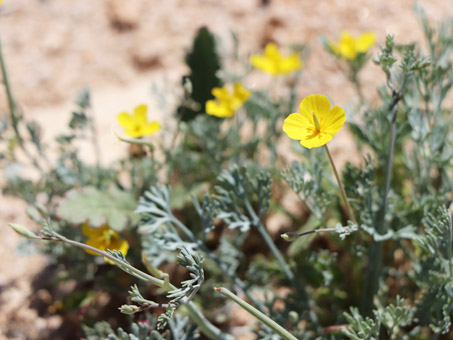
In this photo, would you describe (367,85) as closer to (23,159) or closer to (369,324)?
(369,324)

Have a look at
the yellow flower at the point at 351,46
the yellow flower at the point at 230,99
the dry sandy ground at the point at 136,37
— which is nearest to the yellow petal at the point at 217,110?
the yellow flower at the point at 230,99

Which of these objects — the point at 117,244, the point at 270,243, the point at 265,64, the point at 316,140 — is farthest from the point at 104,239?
the point at 265,64

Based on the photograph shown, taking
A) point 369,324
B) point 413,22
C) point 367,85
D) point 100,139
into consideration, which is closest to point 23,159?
point 100,139

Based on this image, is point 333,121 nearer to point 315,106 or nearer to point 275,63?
point 315,106

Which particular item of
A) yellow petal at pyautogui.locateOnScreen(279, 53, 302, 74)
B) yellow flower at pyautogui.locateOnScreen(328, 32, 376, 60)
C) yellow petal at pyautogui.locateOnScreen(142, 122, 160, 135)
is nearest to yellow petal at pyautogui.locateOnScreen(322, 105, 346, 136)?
yellow petal at pyautogui.locateOnScreen(142, 122, 160, 135)

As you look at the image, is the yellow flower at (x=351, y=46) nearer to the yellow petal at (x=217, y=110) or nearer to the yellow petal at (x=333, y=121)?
the yellow petal at (x=217, y=110)

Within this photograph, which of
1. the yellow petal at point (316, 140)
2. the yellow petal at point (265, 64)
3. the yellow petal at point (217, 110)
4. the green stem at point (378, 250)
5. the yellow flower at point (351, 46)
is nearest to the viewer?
the yellow petal at point (316, 140)
